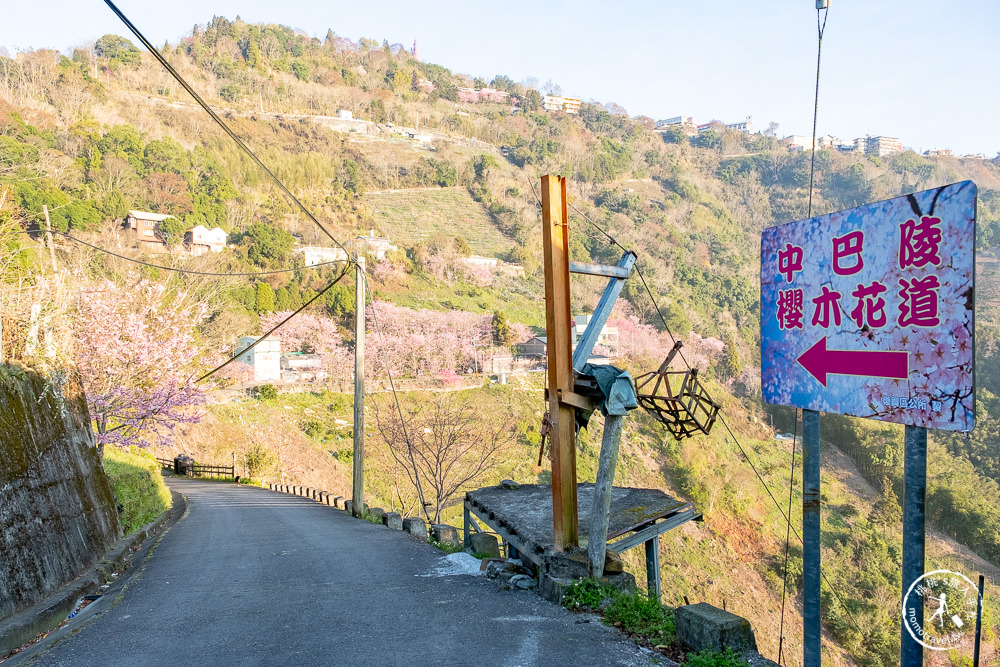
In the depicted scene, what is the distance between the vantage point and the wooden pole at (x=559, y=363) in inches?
205

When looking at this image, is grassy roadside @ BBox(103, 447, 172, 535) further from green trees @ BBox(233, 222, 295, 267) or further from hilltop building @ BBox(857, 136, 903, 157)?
hilltop building @ BBox(857, 136, 903, 157)

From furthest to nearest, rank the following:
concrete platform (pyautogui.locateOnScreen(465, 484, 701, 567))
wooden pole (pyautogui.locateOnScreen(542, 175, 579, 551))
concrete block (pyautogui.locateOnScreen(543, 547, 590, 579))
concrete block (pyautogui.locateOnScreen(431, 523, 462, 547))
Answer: concrete block (pyautogui.locateOnScreen(431, 523, 462, 547))
concrete platform (pyautogui.locateOnScreen(465, 484, 701, 567))
wooden pole (pyautogui.locateOnScreen(542, 175, 579, 551))
concrete block (pyautogui.locateOnScreen(543, 547, 590, 579))

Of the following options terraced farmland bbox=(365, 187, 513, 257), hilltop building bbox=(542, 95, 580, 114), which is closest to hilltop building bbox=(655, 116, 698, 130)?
hilltop building bbox=(542, 95, 580, 114)

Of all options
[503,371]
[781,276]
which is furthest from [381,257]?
[781,276]

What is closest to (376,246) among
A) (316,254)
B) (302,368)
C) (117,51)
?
(316,254)

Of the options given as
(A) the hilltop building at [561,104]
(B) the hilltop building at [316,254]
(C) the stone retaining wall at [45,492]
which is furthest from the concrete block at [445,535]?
(A) the hilltop building at [561,104]

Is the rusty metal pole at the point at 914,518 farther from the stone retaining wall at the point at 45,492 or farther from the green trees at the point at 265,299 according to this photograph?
the green trees at the point at 265,299

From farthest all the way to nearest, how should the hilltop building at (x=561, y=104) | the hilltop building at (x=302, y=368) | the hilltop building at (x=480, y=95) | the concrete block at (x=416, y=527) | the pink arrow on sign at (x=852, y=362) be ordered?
the hilltop building at (x=561, y=104) → the hilltop building at (x=480, y=95) → the hilltop building at (x=302, y=368) → the concrete block at (x=416, y=527) → the pink arrow on sign at (x=852, y=362)

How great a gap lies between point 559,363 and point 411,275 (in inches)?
1855

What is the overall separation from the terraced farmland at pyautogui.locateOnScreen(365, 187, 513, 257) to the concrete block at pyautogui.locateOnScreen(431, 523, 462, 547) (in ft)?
159

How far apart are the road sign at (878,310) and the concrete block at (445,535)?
6.38 meters

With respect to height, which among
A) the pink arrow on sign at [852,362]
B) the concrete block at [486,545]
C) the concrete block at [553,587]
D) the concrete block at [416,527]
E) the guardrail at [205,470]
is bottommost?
the guardrail at [205,470]

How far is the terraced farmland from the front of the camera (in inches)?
2346

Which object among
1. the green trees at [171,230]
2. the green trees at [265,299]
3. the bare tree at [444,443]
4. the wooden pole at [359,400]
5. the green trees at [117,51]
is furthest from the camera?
the green trees at [117,51]
